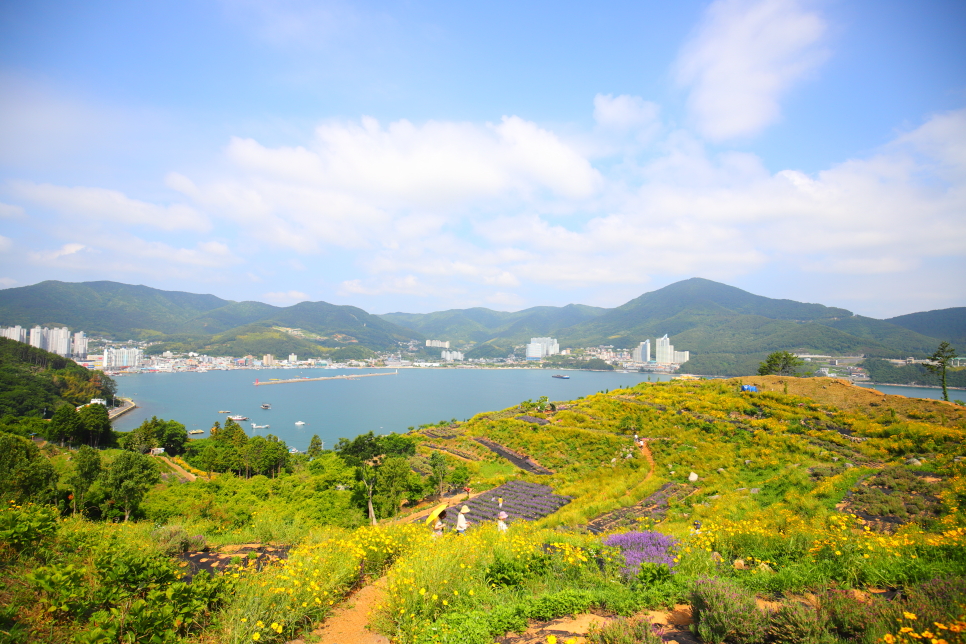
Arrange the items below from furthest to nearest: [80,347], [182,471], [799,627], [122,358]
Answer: [80,347] < [122,358] < [182,471] < [799,627]

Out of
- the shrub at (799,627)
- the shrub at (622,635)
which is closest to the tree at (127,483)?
the shrub at (622,635)

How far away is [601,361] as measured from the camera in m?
145

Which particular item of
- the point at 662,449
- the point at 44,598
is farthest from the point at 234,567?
the point at 662,449

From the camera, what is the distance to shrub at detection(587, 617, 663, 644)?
2.64 meters

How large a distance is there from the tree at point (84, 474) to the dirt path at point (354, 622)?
46.4 ft

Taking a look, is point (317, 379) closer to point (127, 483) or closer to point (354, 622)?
point (127, 483)

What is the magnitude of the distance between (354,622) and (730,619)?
336 cm

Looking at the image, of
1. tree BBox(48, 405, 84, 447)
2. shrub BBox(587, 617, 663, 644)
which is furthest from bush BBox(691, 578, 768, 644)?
tree BBox(48, 405, 84, 447)

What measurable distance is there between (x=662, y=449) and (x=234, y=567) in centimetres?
1645

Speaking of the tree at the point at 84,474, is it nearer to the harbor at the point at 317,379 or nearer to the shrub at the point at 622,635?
the shrub at the point at 622,635

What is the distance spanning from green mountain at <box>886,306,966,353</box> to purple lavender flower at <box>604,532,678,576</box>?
521 ft

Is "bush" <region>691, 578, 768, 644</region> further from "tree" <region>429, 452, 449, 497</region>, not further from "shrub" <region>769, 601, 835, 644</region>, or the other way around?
"tree" <region>429, 452, 449, 497</region>

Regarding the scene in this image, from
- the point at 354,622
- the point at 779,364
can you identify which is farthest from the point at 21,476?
the point at 779,364

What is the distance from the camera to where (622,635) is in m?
2.66
